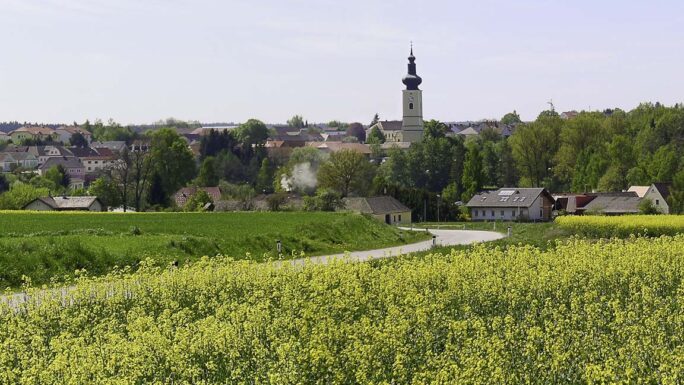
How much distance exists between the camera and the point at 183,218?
6003 cm

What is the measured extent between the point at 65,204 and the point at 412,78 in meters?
88.3

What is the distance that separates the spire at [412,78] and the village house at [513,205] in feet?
234

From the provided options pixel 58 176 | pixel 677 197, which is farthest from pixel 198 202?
pixel 58 176

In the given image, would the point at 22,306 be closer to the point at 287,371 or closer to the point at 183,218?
the point at 287,371

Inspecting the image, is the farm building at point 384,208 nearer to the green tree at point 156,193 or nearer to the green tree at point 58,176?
the green tree at point 156,193

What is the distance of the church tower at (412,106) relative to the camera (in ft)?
531

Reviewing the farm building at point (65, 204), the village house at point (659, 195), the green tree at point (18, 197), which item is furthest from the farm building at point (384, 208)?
the green tree at point (18, 197)

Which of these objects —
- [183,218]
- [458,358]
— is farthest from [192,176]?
[458,358]

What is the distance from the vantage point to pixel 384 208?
82.6 metres

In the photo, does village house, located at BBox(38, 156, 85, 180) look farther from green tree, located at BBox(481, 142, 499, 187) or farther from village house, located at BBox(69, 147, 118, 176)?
green tree, located at BBox(481, 142, 499, 187)

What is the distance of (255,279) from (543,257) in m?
9.58

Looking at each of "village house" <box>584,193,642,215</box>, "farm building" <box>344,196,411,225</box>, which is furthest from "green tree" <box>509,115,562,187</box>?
"farm building" <box>344,196,411,225</box>

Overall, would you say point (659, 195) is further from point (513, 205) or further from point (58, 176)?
point (58, 176)

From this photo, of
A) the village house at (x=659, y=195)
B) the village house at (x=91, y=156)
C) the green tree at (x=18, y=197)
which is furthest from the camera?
the village house at (x=91, y=156)
